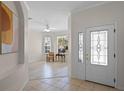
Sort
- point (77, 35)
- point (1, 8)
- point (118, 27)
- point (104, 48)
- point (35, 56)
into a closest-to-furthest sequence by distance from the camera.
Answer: point (1, 8), point (118, 27), point (104, 48), point (77, 35), point (35, 56)

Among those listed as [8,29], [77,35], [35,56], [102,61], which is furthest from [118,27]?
[35,56]

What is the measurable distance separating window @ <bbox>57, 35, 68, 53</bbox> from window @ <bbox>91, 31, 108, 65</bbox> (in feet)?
21.0

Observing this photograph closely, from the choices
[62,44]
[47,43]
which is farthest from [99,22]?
[47,43]

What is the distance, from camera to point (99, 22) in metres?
4.69

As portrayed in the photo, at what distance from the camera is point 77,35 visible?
5.45 meters

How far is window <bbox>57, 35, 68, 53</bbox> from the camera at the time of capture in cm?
1134

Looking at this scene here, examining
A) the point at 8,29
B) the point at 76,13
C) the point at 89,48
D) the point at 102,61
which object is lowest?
the point at 102,61

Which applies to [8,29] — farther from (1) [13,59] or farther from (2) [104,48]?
(2) [104,48]

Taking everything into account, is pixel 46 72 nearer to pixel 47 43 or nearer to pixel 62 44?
pixel 62 44

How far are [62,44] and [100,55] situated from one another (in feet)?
22.9

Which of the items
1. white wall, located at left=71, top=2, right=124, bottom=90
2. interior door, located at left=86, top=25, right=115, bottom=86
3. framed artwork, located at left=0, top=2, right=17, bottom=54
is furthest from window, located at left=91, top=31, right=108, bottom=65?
framed artwork, located at left=0, top=2, right=17, bottom=54

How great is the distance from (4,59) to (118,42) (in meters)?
3.14

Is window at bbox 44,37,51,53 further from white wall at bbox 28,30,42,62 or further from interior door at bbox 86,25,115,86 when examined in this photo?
interior door at bbox 86,25,115,86

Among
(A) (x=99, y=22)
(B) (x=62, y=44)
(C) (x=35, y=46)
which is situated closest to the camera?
(A) (x=99, y=22)
